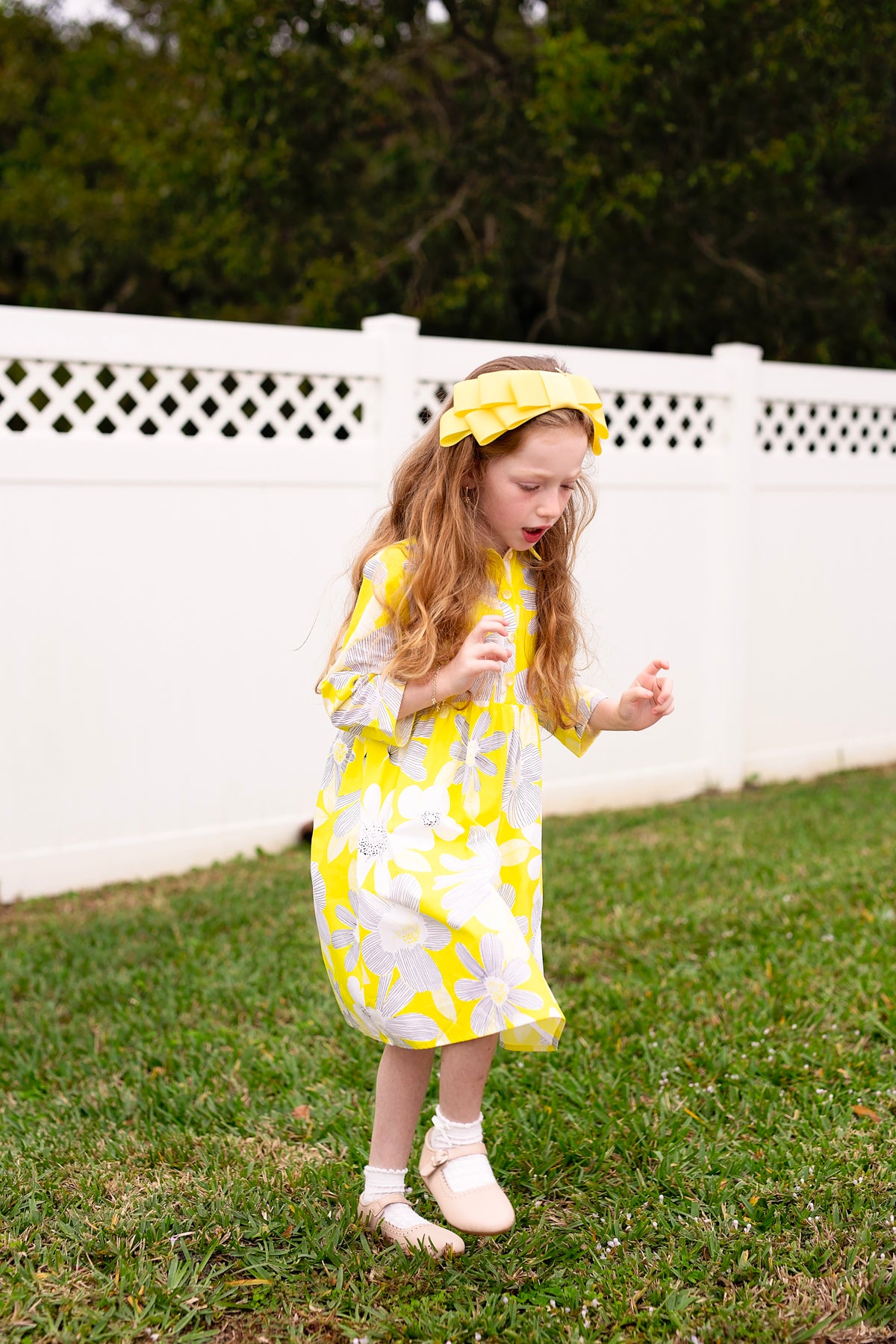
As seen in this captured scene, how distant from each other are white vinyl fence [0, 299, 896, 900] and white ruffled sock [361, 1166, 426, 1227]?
8.81 ft

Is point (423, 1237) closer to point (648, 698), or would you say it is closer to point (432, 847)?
point (432, 847)

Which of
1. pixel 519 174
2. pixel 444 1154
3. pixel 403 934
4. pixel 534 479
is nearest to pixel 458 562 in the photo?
pixel 534 479

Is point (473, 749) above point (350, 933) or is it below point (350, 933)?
above

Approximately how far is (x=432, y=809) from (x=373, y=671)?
0.25 metres

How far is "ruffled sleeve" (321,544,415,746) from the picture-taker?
7.11 feet

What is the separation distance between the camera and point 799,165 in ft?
27.8

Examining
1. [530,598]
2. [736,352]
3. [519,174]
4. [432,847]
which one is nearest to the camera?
[432,847]

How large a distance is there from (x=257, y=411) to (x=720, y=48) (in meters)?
4.78

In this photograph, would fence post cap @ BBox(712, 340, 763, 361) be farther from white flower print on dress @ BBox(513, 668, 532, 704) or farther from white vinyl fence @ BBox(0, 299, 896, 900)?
white flower print on dress @ BBox(513, 668, 532, 704)

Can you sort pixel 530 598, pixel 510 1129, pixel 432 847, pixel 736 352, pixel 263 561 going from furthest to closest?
1. pixel 736 352
2. pixel 263 561
3. pixel 510 1129
4. pixel 530 598
5. pixel 432 847

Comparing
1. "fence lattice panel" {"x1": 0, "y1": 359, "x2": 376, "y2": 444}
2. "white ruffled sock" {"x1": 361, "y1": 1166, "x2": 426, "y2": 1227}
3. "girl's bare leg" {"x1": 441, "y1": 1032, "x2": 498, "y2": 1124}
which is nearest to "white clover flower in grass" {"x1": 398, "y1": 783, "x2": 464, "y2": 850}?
"girl's bare leg" {"x1": 441, "y1": 1032, "x2": 498, "y2": 1124}

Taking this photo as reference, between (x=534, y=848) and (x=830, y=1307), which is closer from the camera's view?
(x=830, y=1307)

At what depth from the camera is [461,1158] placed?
2254 millimetres

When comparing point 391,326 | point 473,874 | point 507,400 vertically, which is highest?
point 391,326
